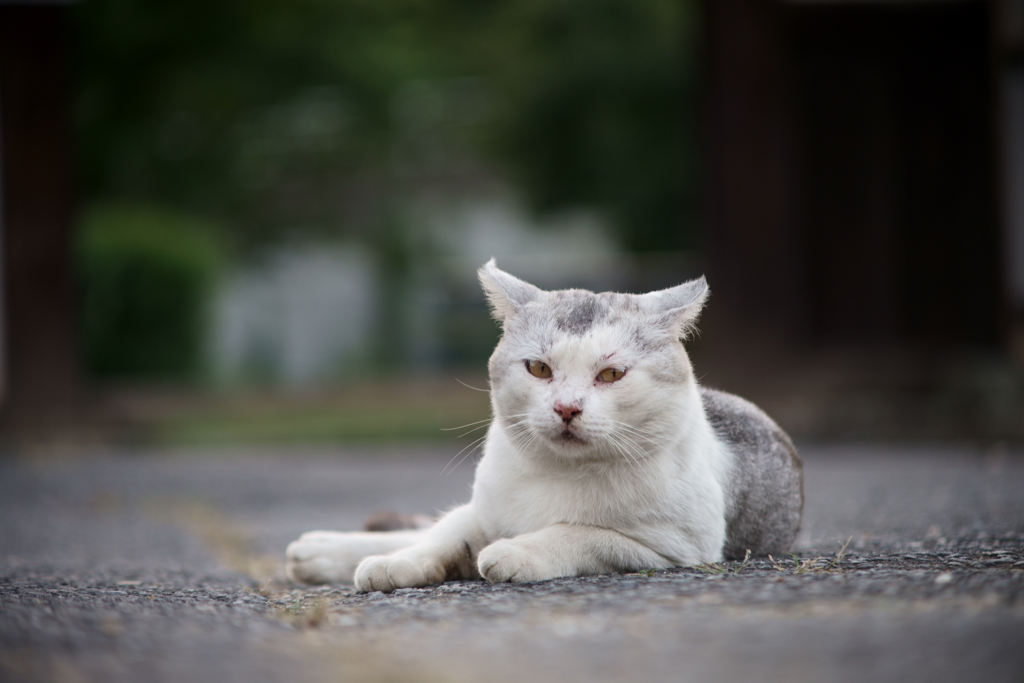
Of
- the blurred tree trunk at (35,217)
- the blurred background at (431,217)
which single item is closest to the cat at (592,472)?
the blurred background at (431,217)

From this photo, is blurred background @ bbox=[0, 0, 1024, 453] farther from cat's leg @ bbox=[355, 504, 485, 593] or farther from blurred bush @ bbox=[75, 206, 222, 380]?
cat's leg @ bbox=[355, 504, 485, 593]

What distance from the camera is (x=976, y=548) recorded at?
300 cm

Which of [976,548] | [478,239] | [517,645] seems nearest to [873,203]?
[976,548]

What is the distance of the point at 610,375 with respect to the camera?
2.89 meters

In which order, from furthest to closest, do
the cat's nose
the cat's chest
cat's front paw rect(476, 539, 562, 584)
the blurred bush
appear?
the blurred bush, the cat's chest, the cat's nose, cat's front paw rect(476, 539, 562, 584)

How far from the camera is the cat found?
2.76 meters

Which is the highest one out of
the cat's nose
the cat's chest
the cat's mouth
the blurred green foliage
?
the blurred green foliage

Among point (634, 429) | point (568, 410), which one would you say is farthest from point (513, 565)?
point (634, 429)

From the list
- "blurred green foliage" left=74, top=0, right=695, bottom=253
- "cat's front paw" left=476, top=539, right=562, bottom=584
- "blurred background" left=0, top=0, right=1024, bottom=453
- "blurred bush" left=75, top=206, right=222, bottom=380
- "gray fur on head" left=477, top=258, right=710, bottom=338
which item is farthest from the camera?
"blurred green foliage" left=74, top=0, right=695, bottom=253

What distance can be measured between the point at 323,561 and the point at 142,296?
34.8ft

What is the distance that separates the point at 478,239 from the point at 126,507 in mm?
21593

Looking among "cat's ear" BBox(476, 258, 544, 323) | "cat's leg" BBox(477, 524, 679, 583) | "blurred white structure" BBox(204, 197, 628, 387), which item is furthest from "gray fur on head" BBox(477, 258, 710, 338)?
"blurred white structure" BBox(204, 197, 628, 387)

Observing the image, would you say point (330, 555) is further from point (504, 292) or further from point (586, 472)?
point (504, 292)

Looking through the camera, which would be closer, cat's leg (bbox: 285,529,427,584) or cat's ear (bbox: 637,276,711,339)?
cat's ear (bbox: 637,276,711,339)
